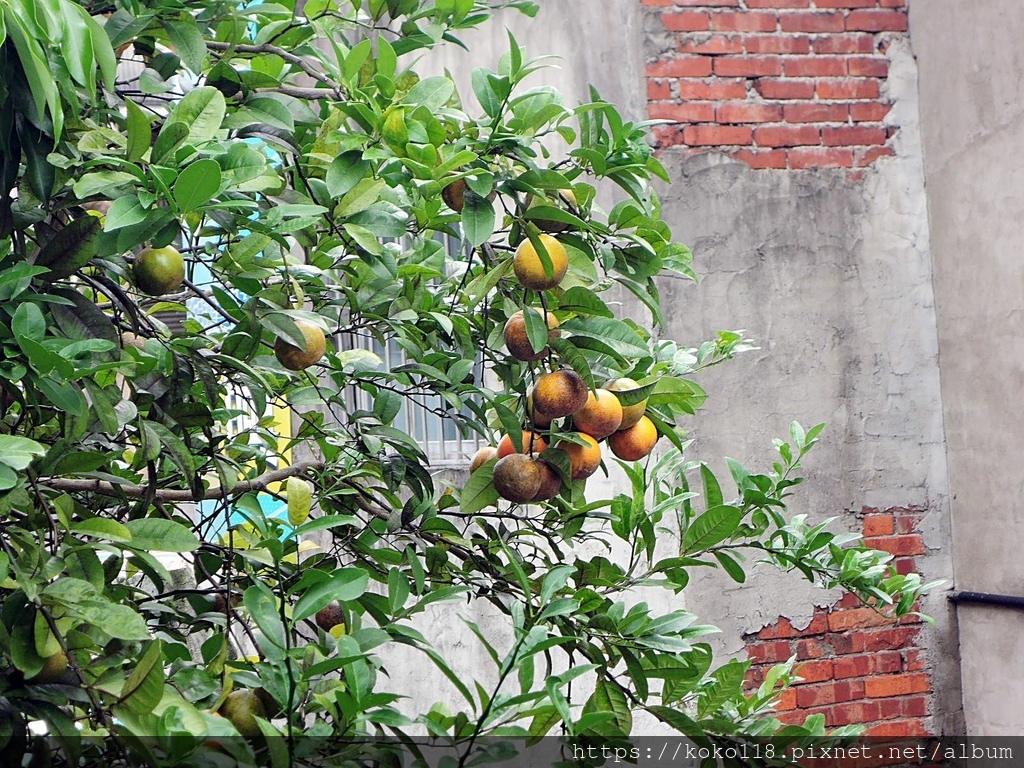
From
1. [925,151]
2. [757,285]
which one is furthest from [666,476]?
[925,151]

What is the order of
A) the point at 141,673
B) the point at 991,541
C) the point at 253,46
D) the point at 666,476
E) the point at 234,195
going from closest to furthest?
the point at 141,673
the point at 234,195
the point at 253,46
the point at 666,476
the point at 991,541

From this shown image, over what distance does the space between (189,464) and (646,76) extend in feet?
8.85

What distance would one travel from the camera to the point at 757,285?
3516 mm

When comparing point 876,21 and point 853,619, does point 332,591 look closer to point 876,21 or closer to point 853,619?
point 853,619

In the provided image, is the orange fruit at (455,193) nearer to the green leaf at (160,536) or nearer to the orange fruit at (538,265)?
the orange fruit at (538,265)

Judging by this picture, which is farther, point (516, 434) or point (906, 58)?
point (906, 58)

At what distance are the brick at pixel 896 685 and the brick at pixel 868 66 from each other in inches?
83.2

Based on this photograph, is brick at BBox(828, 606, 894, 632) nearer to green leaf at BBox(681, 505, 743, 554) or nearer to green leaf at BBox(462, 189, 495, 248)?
green leaf at BBox(681, 505, 743, 554)

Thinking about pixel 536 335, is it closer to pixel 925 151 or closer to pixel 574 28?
pixel 574 28

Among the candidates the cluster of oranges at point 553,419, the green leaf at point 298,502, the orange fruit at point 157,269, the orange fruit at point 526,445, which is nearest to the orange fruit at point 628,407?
the cluster of oranges at point 553,419

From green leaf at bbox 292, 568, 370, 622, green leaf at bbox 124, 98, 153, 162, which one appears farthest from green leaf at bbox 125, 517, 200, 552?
green leaf at bbox 124, 98, 153, 162

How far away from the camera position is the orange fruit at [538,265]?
1115mm

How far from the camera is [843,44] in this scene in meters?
3.59

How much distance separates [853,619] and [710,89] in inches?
74.1
